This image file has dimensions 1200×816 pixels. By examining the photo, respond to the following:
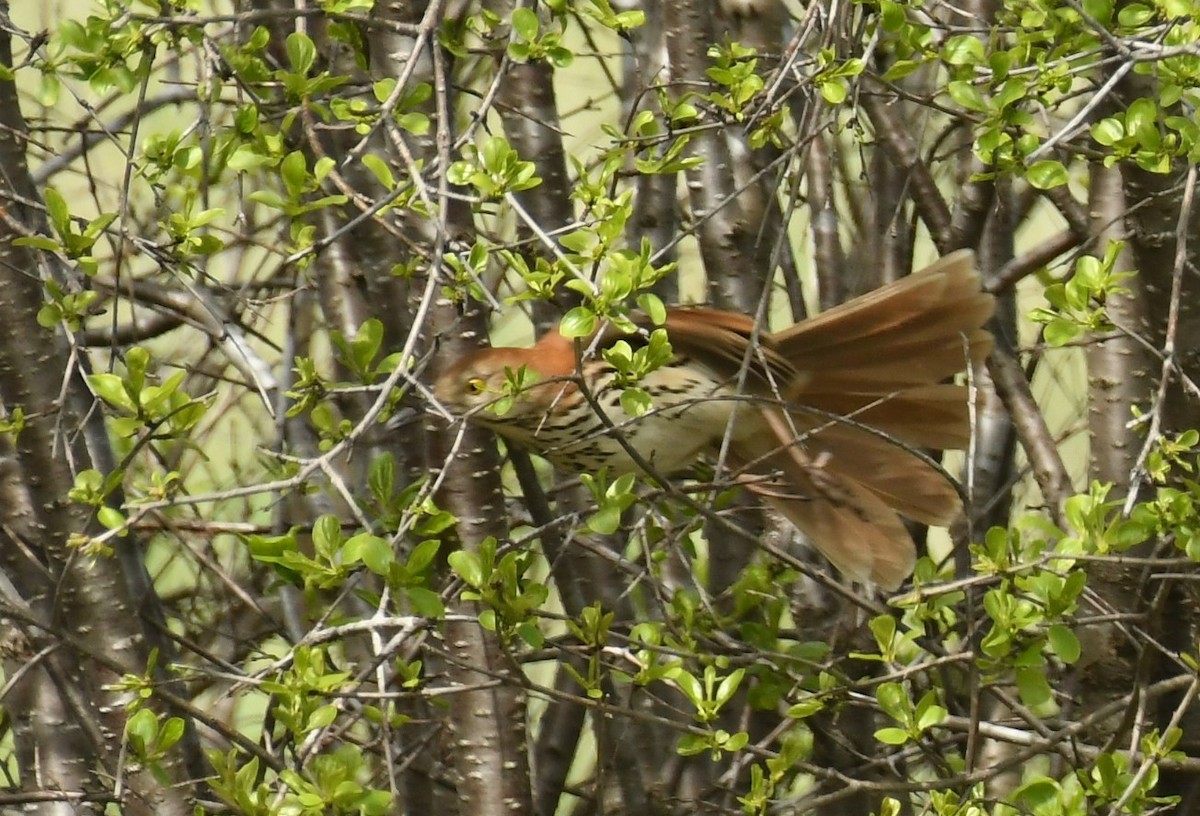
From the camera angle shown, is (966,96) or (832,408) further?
(832,408)

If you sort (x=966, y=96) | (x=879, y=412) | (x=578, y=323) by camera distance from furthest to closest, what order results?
(x=879, y=412) < (x=966, y=96) < (x=578, y=323)

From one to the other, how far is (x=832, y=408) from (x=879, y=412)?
0.26 ft

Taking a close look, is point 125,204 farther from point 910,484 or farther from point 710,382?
point 910,484

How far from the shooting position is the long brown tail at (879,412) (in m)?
2.35

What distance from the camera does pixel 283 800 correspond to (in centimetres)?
145

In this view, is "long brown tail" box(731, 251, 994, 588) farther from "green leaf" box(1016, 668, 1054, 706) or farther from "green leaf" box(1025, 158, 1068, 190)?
"green leaf" box(1016, 668, 1054, 706)

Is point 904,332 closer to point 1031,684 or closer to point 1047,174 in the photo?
point 1047,174

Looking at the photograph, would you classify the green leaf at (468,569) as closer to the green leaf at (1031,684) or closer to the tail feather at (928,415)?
the green leaf at (1031,684)

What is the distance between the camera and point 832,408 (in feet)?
8.38

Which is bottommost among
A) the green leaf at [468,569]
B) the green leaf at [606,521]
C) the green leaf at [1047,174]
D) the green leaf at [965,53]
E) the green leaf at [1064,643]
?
the green leaf at [1064,643]

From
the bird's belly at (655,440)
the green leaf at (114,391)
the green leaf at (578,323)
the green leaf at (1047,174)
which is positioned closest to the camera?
the green leaf at (578,323)

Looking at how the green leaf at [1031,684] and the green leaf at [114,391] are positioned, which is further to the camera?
the green leaf at [1031,684]

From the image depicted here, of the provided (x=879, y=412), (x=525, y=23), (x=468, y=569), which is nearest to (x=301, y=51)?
(x=525, y=23)

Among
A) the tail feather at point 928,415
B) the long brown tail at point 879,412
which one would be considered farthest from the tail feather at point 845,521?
the tail feather at point 928,415
